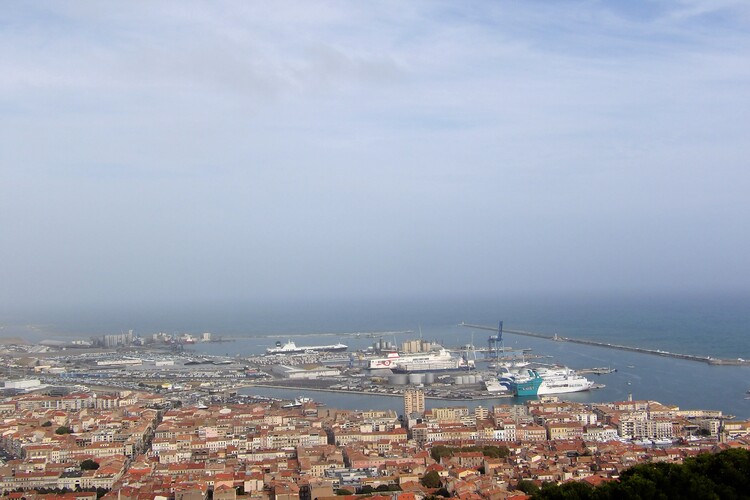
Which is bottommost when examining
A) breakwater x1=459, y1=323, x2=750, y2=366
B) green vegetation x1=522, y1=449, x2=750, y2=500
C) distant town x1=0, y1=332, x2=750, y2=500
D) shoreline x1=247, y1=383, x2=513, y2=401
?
shoreline x1=247, y1=383, x2=513, y2=401

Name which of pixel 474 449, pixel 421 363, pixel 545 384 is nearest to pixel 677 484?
pixel 474 449

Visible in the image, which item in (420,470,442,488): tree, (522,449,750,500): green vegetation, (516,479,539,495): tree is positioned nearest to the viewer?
(522,449,750,500): green vegetation

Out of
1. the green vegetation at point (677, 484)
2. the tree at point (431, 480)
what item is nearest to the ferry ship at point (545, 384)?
the tree at point (431, 480)

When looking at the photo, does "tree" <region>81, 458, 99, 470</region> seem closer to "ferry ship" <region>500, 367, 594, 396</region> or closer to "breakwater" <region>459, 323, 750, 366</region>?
"ferry ship" <region>500, 367, 594, 396</region>

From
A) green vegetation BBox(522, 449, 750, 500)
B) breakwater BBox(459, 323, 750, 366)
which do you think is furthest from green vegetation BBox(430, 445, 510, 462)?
breakwater BBox(459, 323, 750, 366)

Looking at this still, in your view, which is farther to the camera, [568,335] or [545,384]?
[568,335]

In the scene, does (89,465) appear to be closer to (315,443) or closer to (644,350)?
(315,443)
